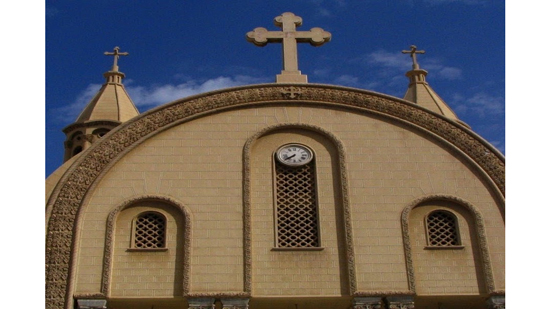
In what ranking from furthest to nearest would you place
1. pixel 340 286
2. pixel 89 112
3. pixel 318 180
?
1. pixel 89 112
2. pixel 318 180
3. pixel 340 286

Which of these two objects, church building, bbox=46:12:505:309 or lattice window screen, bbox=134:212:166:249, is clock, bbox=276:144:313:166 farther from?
lattice window screen, bbox=134:212:166:249

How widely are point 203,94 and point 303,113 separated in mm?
2108

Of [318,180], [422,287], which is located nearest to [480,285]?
[422,287]

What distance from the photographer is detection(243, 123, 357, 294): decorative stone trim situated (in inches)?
523

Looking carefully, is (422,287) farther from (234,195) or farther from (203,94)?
(203,94)

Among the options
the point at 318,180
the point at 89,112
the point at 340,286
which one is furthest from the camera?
the point at 89,112

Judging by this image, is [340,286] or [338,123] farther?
[338,123]

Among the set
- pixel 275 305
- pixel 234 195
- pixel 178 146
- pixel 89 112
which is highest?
pixel 89 112

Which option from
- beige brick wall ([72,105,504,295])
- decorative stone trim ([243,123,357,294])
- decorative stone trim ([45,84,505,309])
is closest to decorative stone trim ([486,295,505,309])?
beige brick wall ([72,105,504,295])

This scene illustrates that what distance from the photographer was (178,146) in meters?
14.6

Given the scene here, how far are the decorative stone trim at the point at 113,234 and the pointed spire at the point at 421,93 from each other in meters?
7.62

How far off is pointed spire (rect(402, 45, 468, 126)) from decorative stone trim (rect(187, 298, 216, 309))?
8321mm

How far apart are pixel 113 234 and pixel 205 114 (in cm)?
311

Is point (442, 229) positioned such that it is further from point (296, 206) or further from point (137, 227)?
point (137, 227)
